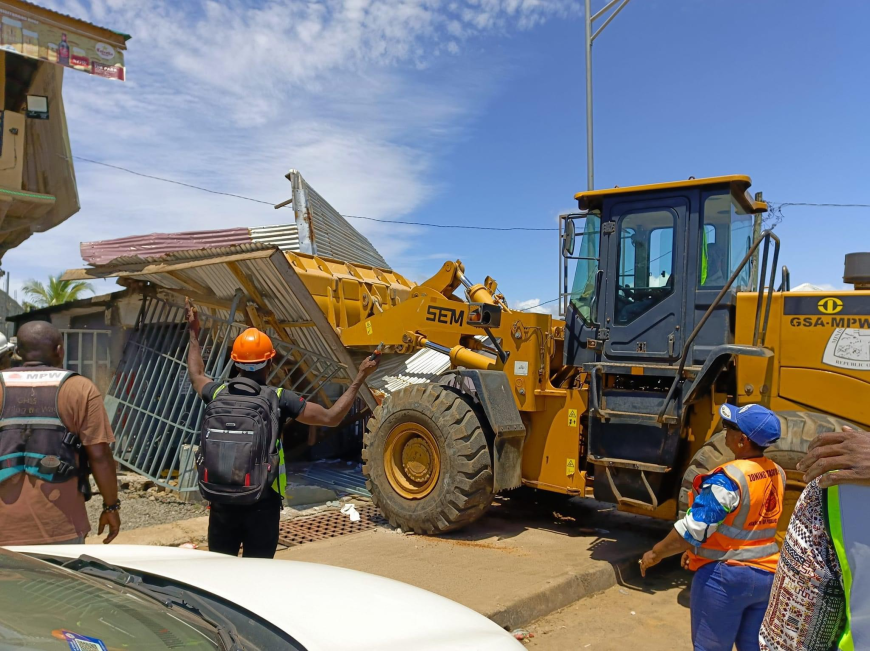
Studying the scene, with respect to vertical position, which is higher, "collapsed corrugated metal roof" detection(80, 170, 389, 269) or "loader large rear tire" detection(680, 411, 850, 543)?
"collapsed corrugated metal roof" detection(80, 170, 389, 269)

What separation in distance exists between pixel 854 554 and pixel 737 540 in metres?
1.53

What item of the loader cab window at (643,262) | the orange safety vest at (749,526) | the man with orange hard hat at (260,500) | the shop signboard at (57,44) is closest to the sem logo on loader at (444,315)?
the loader cab window at (643,262)

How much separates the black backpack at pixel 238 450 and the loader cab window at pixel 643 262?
3.58m

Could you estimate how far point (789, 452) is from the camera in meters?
4.54

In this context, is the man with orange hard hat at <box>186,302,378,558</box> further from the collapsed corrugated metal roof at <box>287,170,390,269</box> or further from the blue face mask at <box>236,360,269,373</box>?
the collapsed corrugated metal roof at <box>287,170,390,269</box>

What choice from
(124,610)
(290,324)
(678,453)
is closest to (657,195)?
(678,453)

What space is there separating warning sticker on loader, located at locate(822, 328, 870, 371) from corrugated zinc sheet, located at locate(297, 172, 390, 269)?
683 cm

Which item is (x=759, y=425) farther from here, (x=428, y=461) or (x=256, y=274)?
(x=256, y=274)

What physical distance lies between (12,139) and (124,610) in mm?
8977

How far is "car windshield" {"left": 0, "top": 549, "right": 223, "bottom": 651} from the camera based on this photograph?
1.49m

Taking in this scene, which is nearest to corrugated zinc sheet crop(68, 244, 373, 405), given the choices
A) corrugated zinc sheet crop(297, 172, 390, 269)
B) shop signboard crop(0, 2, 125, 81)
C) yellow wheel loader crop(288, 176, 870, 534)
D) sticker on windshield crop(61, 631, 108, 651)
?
yellow wheel loader crop(288, 176, 870, 534)

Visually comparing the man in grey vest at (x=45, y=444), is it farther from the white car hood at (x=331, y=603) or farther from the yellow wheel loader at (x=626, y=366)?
the yellow wheel loader at (x=626, y=366)

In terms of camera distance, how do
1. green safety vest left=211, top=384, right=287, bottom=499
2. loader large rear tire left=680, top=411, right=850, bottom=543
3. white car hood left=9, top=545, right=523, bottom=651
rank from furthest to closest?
1. loader large rear tire left=680, top=411, right=850, bottom=543
2. green safety vest left=211, top=384, right=287, bottom=499
3. white car hood left=9, top=545, right=523, bottom=651

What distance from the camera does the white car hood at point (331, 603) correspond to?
6.11ft
